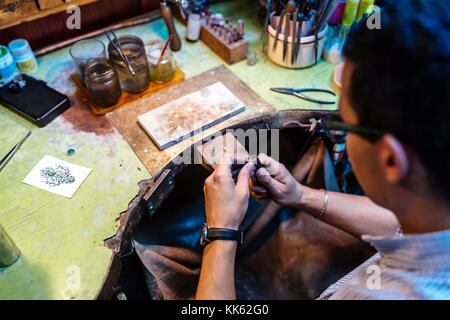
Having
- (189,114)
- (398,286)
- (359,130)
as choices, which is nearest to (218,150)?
(189,114)

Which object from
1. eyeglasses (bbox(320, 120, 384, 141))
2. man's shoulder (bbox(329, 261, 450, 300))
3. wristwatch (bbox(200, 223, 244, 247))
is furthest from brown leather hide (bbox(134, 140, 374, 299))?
eyeglasses (bbox(320, 120, 384, 141))

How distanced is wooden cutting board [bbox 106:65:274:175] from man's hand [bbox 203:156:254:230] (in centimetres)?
29

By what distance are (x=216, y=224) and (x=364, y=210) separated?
67 cm

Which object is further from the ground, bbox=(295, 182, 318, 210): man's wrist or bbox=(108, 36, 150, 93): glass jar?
bbox=(108, 36, 150, 93): glass jar

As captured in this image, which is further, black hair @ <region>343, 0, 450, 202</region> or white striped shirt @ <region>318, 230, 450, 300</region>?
white striped shirt @ <region>318, 230, 450, 300</region>

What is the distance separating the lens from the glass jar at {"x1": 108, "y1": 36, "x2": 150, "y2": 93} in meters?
1.52

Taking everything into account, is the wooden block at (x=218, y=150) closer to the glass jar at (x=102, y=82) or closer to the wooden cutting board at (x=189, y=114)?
the wooden cutting board at (x=189, y=114)

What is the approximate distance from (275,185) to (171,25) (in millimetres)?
1059

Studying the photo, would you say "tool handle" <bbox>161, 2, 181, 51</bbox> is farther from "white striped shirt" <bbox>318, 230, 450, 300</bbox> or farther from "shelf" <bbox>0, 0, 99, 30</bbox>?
"white striped shirt" <bbox>318, 230, 450, 300</bbox>

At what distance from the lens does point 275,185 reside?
1.36m

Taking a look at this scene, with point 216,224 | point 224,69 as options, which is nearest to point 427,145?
point 216,224

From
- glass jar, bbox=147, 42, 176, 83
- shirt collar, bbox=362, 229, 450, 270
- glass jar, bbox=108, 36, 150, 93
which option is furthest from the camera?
glass jar, bbox=147, 42, 176, 83
